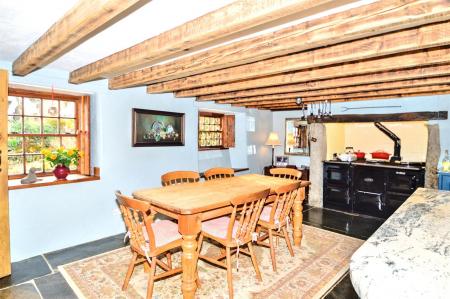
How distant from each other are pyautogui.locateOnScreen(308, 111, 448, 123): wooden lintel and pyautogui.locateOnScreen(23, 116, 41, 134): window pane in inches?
175

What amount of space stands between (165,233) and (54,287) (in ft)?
3.81

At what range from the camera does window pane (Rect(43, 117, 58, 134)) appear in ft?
12.4

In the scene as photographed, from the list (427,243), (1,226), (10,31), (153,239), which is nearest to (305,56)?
(427,243)

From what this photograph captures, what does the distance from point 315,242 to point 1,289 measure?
347 cm

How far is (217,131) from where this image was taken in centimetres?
627

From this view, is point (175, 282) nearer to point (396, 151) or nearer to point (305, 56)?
point (305, 56)

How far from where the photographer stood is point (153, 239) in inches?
93.8

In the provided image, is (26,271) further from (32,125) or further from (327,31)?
(327,31)

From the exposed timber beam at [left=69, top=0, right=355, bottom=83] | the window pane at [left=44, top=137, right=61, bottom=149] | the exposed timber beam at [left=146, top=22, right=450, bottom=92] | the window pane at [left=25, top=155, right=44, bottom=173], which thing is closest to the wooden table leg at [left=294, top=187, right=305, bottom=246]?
the exposed timber beam at [left=146, top=22, right=450, bottom=92]

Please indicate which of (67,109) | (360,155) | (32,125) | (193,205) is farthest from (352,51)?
(360,155)

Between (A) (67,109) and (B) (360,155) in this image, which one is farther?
(B) (360,155)

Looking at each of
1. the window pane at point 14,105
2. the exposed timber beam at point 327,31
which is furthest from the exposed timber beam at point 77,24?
the window pane at point 14,105

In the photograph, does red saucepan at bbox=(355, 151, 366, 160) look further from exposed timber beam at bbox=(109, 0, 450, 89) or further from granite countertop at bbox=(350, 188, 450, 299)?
exposed timber beam at bbox=(109, 0, 450, 89)

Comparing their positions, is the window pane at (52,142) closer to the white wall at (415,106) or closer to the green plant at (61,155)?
the green plant at (61,155)
